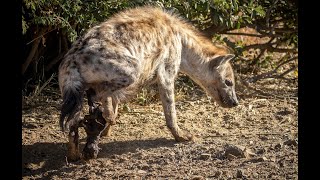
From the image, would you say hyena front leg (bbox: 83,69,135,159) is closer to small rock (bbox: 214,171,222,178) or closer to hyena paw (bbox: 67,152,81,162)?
hyena paw (bbox: 67,152,81,162)

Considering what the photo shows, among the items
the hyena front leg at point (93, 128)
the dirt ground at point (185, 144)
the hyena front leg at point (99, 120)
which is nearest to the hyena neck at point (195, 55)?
the dirt ground at point (185, 144)

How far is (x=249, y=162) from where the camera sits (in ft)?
18.1

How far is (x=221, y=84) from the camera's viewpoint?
7113mm

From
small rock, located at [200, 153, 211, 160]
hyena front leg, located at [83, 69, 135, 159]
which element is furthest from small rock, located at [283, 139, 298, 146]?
hyena front leg, located at [83, 69, 135, 159]

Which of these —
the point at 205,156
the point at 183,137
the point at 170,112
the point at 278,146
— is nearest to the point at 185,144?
the point at 183,137

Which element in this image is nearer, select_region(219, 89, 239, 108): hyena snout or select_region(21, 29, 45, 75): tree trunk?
select_region(219, 89, 239, 108): hyena snout

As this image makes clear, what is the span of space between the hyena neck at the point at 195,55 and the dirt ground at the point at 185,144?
2.06ft

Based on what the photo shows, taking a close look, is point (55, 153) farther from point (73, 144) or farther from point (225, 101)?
point (225, 101)

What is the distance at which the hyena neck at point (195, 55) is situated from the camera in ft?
22.8

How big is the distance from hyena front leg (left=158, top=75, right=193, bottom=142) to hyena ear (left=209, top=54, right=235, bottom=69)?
74 centimetres

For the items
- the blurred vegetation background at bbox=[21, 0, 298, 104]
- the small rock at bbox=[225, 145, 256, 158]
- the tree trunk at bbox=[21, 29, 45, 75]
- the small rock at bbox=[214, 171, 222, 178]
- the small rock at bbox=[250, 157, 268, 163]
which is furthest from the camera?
the tree trunk at bbox=[21, 29, 45, 75]

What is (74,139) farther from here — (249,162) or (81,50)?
(249,162)

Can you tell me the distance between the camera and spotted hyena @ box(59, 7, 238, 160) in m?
5.59

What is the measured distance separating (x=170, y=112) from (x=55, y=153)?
1283 millimetres
